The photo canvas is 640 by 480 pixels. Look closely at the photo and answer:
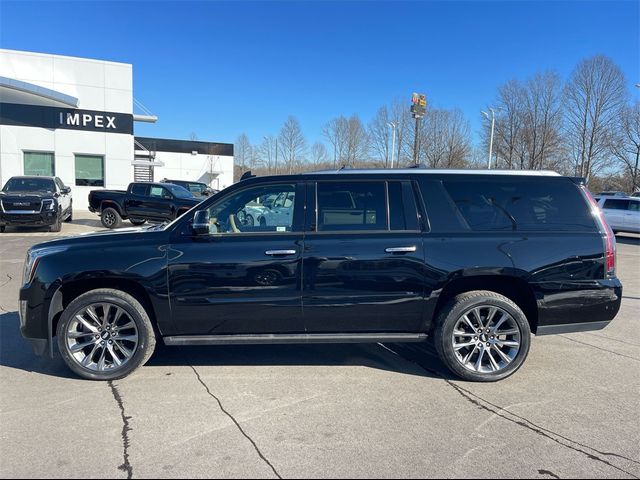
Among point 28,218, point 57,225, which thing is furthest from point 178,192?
point 28,218

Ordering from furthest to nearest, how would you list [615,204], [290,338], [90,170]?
1. [90,170]
2. [615,204]
3. [290,338]

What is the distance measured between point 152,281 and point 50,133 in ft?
74.9

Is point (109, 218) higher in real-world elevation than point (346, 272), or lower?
higher

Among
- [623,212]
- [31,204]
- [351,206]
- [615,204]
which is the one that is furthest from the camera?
[615,204]

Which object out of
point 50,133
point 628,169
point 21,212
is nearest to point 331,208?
point 21,212

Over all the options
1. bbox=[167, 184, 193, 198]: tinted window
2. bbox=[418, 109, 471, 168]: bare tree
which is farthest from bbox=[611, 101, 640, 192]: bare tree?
bbox=[167, 184, 193, 198]: tinted window

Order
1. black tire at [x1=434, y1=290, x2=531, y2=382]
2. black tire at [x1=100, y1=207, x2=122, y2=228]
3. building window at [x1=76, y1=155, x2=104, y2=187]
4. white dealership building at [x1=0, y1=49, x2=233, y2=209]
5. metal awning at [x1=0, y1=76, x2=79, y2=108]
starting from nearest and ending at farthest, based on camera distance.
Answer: black tire at [x1=434, y1=290, x2=531, y2=382]
black tire at [x1=100, y1=207, x2=122, y2=228]
metal awning at [x1=0, y1=76, x2=79, y2=108]
white dealership building at [x1=0, y1=49, x2=233, y2=209]
building window at [x1=76, y1=155, x2=104, y2=187]

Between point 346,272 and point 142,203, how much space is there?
14064mm

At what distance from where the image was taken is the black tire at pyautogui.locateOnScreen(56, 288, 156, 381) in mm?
3930

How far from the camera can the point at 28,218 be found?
46.6 ft

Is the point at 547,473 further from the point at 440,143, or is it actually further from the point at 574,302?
the point at 440,143

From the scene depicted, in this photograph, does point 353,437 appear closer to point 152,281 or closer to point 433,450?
point 433,450

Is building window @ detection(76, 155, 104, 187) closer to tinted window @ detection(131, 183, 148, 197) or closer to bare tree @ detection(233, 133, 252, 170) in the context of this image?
tinted window @ detection(131, 183, 148, 197)

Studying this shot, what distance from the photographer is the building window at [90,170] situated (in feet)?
76.5
